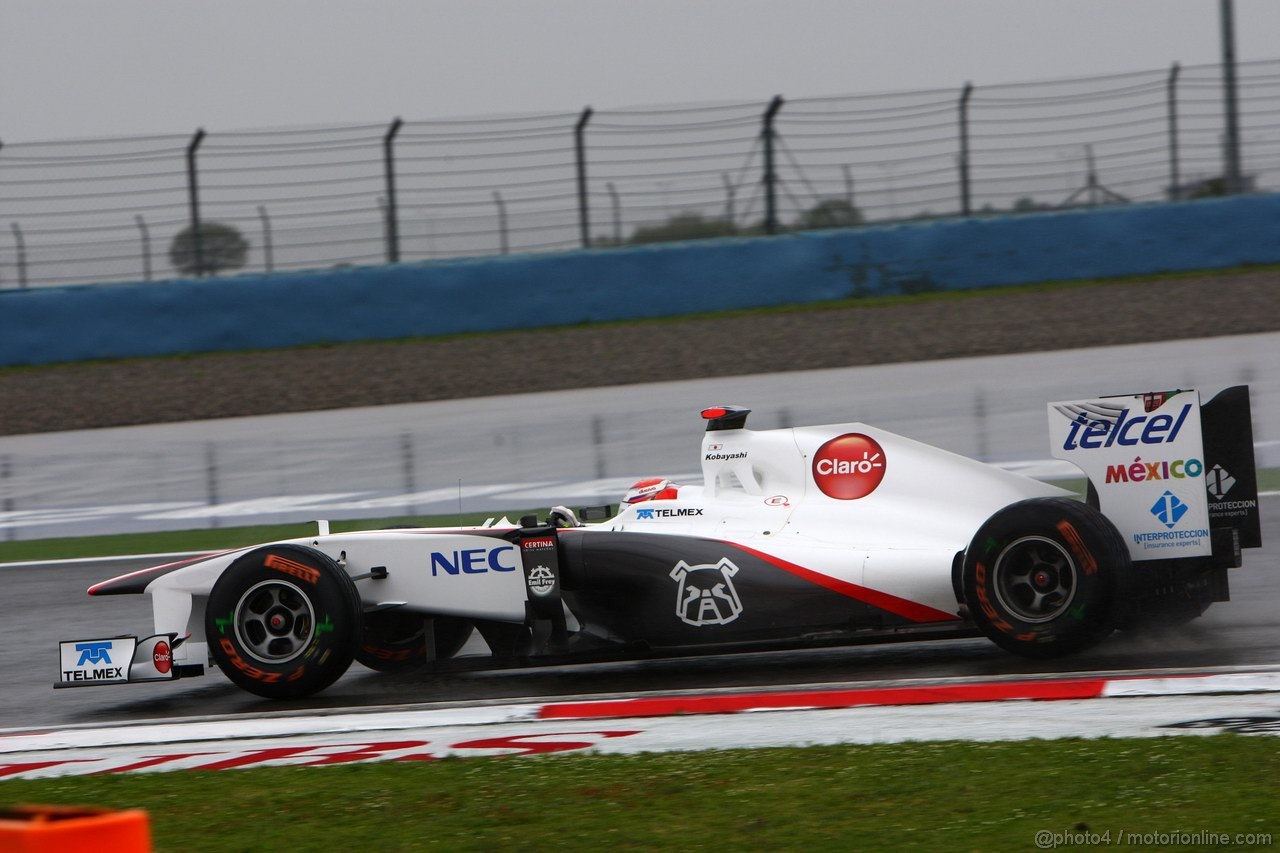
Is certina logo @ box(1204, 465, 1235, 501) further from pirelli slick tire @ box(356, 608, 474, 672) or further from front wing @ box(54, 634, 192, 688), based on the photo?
front wing @ box(54, 634, 192, 688)

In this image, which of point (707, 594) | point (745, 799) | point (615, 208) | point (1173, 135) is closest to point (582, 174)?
point (615, 208)

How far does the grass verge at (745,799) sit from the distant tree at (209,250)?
594 inches

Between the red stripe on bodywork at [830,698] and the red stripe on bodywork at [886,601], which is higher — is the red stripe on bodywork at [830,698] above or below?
below

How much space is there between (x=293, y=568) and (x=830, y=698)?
7.33ft

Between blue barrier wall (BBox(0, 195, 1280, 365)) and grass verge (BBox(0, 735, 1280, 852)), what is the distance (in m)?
14.6

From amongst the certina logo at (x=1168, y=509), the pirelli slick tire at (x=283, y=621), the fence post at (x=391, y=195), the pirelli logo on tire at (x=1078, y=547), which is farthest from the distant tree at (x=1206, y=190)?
the pirelli slick tire at (x=283, y=621)

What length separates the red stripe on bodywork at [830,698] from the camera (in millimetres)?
5566

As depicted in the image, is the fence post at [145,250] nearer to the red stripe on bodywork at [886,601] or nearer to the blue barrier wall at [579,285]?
the blue barrier wall at [579,285]

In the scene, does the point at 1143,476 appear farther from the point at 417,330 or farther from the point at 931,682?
the point at 417,330

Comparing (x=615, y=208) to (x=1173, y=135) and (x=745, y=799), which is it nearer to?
(x=1173, y=135)

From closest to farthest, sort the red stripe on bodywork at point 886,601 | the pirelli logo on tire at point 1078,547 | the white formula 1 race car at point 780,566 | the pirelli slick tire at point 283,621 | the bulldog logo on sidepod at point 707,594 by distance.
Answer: the pirelli logo on tire at point 1078,547, the white formula 1 race car at point 780,566, the red stripe on bodywork at point 886,601, the bulldog logo on sidepod at point 707,594, the pirelli slick tire at point 283,621

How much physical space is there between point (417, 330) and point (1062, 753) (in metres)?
15.6

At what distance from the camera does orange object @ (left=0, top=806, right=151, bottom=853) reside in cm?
262

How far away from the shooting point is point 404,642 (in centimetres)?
704
